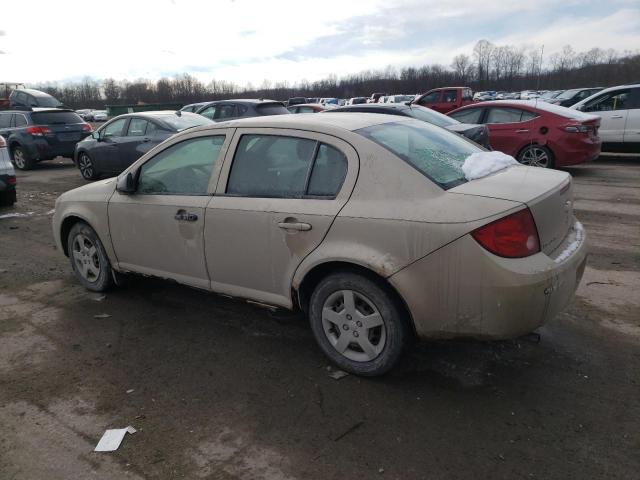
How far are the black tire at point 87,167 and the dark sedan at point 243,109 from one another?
2957 mm

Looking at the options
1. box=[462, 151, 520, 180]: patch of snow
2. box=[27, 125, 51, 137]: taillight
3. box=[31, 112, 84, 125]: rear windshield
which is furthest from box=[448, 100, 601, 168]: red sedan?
box=[27, 125, 51, 137]: taillight

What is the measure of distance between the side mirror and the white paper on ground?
2083 mm

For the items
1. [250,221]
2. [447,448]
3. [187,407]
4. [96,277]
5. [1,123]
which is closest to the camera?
[447,448]

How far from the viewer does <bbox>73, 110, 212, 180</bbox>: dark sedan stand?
10391 millimetres

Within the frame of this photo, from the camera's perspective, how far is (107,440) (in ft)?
9.30

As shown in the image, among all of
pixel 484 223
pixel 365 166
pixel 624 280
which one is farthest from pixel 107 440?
pixel 624 280

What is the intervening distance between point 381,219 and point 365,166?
384mm

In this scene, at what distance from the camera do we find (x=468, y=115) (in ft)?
36.6

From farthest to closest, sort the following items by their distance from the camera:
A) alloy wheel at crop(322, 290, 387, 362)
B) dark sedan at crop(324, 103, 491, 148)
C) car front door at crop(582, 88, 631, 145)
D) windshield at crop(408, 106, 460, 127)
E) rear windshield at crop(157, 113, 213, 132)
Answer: car front door at crop(582, 88, 631, 145) < rear windshield at crop(157, 113, 213, 132) < windshield at crop(408, 106, 460, 127) < dark sedan at crop(324, 103, 491, 148) < alloy wheel at crop(322, 290, 387, 362)

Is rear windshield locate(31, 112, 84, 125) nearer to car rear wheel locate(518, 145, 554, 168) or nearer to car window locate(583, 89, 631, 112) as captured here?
car rear wheel locate(518, 145, 554, 168)

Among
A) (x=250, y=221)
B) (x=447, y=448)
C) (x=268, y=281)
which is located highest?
(x=250, y=221)

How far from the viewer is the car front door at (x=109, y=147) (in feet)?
36.6

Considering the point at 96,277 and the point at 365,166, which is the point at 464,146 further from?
the point at 96,277

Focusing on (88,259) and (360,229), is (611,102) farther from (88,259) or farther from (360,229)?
(88,259)
